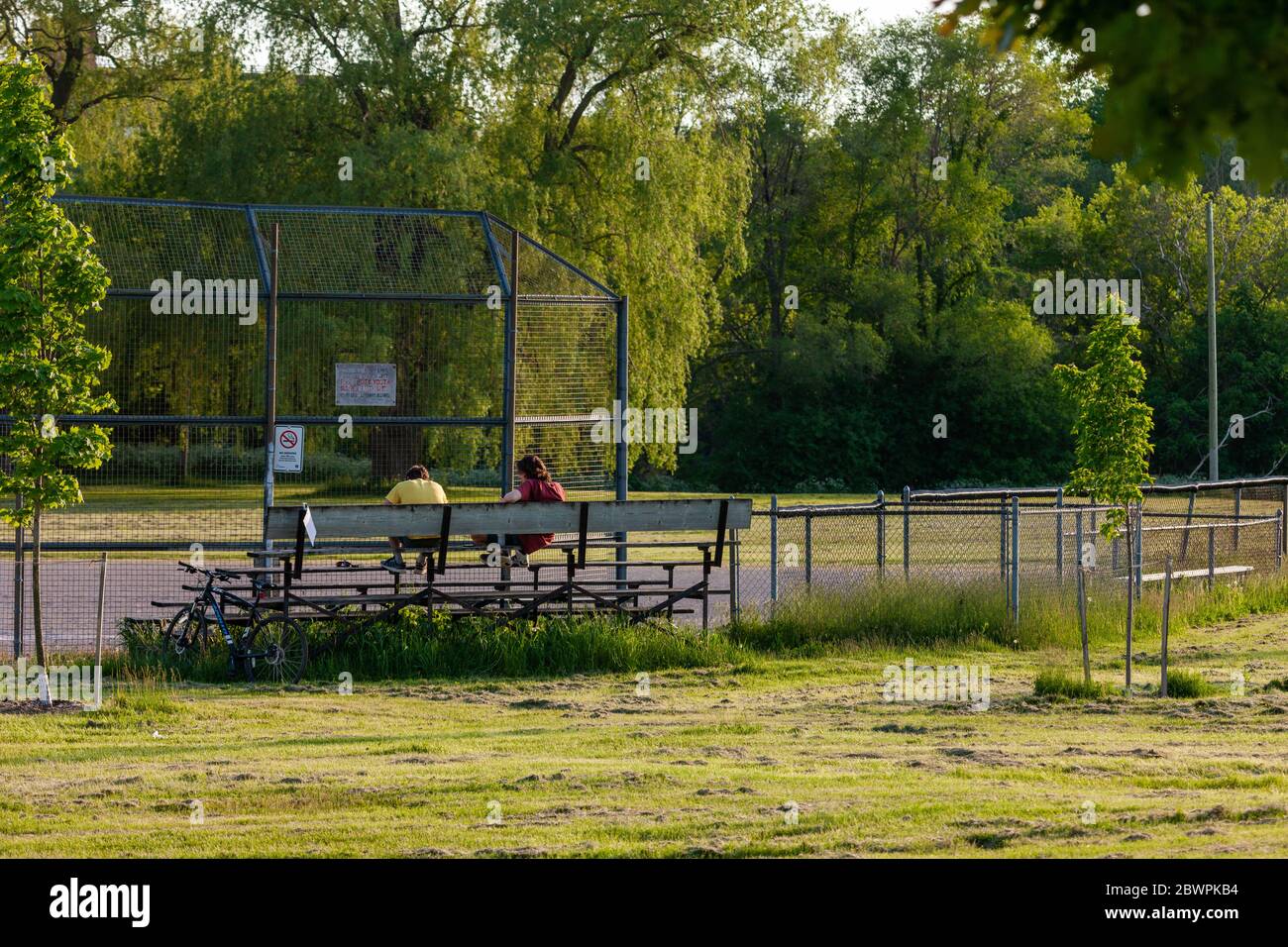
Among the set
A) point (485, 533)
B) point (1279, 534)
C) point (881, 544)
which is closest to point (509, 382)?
point (485, 533)

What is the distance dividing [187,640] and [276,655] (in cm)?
98

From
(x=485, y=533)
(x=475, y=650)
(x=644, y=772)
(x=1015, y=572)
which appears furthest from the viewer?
(x=1015, y=572)

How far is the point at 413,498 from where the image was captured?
1600 centimetres

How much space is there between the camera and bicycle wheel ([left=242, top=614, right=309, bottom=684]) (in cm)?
1352

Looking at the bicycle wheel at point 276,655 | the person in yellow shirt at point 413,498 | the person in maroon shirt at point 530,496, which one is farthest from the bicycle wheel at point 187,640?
the person in maroon shirt at point 530,496

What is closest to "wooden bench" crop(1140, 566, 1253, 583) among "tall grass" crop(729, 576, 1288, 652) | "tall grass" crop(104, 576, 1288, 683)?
"tall grass" crop(104, 576, 1288, 683)

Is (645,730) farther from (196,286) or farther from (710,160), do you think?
(710,160)

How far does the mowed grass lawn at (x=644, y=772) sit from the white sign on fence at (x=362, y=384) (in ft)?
12.8

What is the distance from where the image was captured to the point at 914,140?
207ft

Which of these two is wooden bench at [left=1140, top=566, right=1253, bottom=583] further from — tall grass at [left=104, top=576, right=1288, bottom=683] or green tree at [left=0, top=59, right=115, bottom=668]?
green tree at [left=0, top=59, right=115, bottom=668]

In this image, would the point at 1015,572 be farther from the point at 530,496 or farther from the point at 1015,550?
the point at 530,496

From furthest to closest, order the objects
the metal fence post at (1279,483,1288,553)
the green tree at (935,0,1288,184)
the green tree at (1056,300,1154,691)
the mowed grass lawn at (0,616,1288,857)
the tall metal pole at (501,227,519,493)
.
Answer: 1. the metal fence post at (1279,483,1288,553)
2. the tall metal pole at (501,227,519,493)
3. the green tree at (1056,300,1154,691)
4. the mowed grass lawn at (0,616,1288,857)
5. the green tree at (935,0,1288,184)

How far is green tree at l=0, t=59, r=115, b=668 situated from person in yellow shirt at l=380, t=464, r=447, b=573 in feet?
10.9
